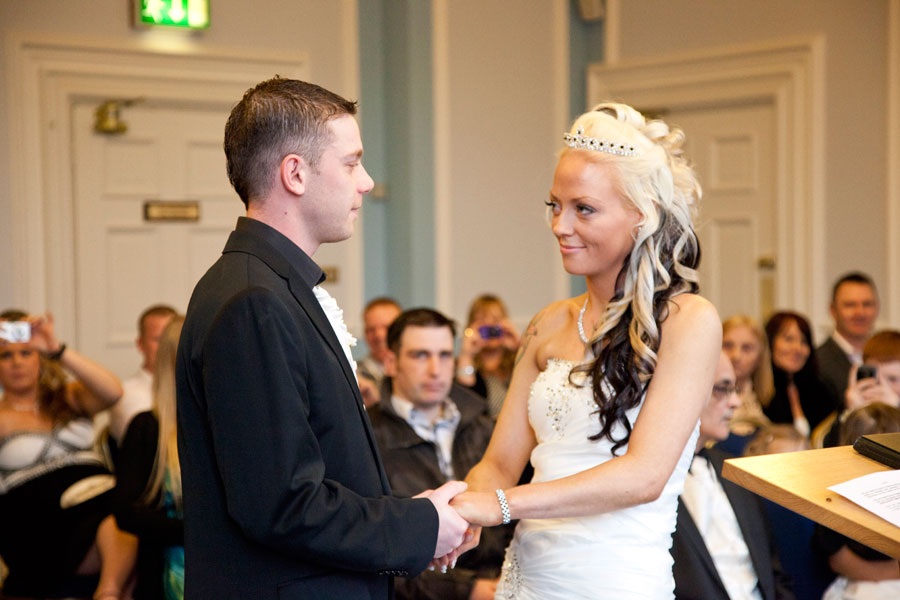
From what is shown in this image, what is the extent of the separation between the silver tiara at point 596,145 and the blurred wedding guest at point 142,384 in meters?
2.48

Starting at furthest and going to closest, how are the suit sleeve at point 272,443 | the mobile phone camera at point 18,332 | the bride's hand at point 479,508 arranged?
the mobile phone camera at point 18,332 → the bride's hand at point 479,508 → the suit sleeve at point 272,443

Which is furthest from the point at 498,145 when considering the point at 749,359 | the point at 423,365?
the point at 423,365

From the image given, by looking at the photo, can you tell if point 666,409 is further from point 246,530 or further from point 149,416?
point 149,416

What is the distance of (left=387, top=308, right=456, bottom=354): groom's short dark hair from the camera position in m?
3.48

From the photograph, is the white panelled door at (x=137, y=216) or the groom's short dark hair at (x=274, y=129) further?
the white panelled door at (x=137, y=216)

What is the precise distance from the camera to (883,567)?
2721mm

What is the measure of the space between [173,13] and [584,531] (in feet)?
15.1

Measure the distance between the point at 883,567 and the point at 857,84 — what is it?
12.7ft

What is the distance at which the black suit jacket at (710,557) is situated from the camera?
243 cm

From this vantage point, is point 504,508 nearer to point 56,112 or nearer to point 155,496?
point 155,496

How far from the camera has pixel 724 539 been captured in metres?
2.68

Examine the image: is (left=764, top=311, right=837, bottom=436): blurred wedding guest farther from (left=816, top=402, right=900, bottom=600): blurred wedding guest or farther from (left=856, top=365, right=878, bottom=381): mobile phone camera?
(left=816, top=402, right=900, bottom=600): blurred wedding guest

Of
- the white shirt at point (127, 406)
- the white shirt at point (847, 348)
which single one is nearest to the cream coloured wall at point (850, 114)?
the white shirt at point (847, 348)

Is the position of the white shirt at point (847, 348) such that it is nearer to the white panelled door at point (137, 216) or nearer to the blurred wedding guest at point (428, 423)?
the blurred wedding guest at point (428, 423)
